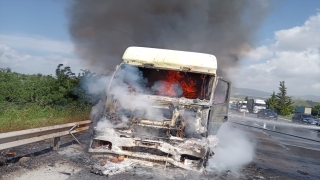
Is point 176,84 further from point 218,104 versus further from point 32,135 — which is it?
point 32,135

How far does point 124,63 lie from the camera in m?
7.13

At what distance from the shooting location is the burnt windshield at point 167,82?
23.9 feet

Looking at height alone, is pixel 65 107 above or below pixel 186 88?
below

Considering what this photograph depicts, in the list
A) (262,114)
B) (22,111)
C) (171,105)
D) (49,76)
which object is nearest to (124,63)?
(171,105)

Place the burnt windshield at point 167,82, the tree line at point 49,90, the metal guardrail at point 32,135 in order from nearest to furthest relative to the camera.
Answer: the metal guardrail at point 32,135
the burnt windshield at point 167,82
the tree line at point 49,90

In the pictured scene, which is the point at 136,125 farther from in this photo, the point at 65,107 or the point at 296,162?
the point at 65,107

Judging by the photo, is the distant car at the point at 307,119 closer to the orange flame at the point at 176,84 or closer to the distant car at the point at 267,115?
the distant car at the point at 267,115

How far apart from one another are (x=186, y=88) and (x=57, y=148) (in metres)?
3.17

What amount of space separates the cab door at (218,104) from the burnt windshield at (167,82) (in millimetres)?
331

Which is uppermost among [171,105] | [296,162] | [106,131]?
[171,105]

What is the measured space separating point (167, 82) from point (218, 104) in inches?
51.4

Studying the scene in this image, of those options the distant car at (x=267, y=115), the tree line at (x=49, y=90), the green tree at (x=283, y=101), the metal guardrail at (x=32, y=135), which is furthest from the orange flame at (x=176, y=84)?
the green tree at (x=283, y=101)

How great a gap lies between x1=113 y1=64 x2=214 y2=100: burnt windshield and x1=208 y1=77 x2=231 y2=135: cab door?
13.0 inches

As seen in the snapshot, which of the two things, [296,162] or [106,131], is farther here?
[296,162]
